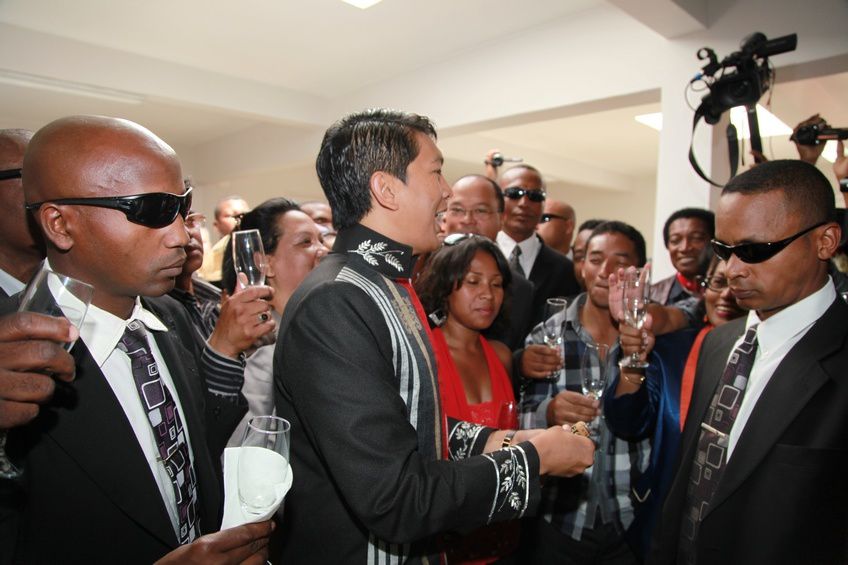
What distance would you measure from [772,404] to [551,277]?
2337 mm

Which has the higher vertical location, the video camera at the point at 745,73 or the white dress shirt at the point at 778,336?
the video camera at the point at 745,73

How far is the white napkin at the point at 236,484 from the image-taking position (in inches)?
40.8

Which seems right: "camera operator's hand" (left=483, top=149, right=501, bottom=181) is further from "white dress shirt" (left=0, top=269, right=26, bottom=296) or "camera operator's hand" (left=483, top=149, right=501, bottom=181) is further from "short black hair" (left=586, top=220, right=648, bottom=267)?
"white dress shirt" (left=0, top=269, right=26, bottom=296)

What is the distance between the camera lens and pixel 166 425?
134 cm

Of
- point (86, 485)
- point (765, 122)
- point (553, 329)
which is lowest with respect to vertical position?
point (86, 485)

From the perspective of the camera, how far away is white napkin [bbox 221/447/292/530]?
40.8 inches

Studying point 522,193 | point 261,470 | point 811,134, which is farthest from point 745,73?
point 261,470

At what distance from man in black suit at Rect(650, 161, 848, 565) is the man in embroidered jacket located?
54 centimetres

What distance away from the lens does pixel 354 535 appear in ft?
4.28

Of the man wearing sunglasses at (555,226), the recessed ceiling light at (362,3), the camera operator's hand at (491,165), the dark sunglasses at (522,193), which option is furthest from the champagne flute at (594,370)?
the recessed ceiling light at (362,3)

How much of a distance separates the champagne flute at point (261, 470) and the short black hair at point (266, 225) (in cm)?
157

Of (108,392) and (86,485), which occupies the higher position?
(108,392)

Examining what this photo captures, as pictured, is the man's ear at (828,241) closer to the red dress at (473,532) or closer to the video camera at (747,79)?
the red dress at (473,532)

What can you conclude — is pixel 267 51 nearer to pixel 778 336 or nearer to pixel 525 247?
pixel 525 247
